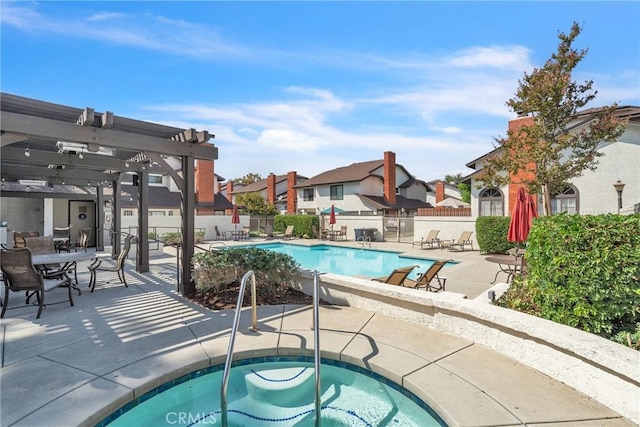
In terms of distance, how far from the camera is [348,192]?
96.6 ft

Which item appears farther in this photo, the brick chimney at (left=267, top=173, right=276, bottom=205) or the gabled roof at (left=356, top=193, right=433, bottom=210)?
the brick chimney at (left=267, top=173, right=276, bottom=205)

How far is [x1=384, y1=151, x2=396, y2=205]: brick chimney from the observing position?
28594 millimetres

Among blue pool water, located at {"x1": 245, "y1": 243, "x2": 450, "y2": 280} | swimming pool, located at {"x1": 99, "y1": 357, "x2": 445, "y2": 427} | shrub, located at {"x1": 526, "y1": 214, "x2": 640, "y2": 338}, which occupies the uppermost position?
shrub, located at {"x1": 526, "y1": 214, "x2": 640, "y2": 338}

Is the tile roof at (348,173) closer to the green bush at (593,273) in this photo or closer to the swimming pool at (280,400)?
the green bush at (593,273)

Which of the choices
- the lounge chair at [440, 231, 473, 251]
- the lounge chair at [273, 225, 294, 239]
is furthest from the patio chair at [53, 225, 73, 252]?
the lounge chair at [440, 231, 473, 251]

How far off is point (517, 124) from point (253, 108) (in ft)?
44.8

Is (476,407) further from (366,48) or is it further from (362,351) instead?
(366,48)

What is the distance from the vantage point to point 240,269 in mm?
6000

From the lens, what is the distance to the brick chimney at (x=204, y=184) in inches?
1101

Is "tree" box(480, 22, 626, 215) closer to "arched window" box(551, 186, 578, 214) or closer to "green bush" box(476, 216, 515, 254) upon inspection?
"green bush" box(476, 216, 515, 254)

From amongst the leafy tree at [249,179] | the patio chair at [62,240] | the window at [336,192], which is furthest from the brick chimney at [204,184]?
the leafy tree at [249,179]

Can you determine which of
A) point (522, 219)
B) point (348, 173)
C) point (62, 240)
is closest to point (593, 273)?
point (522, 219)

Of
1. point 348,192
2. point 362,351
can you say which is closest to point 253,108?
point 362,351

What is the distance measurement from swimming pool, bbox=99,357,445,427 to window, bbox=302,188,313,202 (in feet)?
95.5
